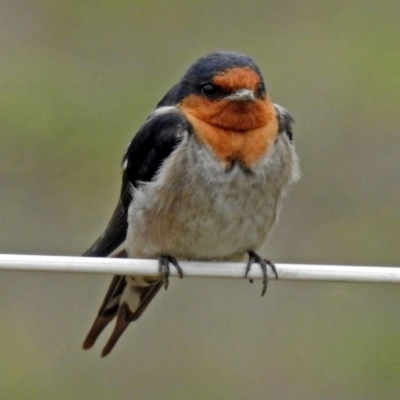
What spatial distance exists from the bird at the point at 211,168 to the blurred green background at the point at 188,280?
69.3 inches

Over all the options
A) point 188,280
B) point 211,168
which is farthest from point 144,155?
point 188,280

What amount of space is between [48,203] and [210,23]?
178 cm

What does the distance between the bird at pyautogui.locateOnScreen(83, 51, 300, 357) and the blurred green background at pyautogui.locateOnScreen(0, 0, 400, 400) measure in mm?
1761

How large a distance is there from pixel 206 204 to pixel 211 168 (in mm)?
104

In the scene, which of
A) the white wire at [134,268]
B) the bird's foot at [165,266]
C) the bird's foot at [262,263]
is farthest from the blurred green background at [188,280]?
the white wire at [134,268]

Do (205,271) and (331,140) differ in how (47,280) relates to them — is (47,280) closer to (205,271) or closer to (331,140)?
(331,140)

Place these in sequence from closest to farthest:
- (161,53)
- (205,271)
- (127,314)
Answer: (205,271)
(127,314)
(161,53)

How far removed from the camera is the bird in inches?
173

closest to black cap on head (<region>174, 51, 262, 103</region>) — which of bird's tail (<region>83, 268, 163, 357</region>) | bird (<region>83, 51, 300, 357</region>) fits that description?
bird (<region>83, 51, 300, 357</region>)

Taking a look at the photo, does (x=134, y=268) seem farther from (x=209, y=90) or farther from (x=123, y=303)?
(x=123, y=303)

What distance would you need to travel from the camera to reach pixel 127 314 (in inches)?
188

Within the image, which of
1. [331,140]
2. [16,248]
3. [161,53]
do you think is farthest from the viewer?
[161,53]

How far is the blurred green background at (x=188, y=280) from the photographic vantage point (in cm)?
647

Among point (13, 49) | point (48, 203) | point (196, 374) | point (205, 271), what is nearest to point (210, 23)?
point (13, 49)
